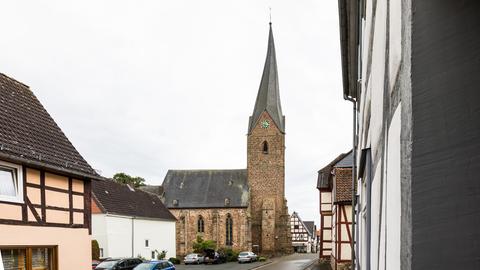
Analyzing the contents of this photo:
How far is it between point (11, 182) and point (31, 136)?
1818 mm

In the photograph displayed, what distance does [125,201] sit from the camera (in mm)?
42031

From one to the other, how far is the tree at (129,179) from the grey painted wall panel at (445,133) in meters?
67.2

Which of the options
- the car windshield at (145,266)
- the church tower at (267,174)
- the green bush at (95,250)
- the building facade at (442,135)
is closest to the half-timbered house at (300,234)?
the church tower at (267,174)

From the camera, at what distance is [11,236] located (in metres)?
12.0

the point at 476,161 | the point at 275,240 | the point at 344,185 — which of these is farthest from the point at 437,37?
the point at 275,240

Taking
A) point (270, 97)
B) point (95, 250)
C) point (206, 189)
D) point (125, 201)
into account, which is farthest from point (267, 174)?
point (95, 250)

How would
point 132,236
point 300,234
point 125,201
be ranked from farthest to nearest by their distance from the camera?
point 300,234, point 125,201, point 132,236

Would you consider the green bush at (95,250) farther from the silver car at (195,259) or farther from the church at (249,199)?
the church at (249,199)

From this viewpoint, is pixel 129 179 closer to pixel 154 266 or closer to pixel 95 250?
pixel 95 250

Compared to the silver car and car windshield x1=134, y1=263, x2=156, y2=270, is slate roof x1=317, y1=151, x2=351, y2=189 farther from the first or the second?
the silver car

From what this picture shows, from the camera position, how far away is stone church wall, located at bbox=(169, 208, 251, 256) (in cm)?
6444

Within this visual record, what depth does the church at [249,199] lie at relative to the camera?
65.1 m

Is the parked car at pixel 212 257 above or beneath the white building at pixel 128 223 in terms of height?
beneath

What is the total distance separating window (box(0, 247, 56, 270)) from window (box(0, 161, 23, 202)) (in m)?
1.19
